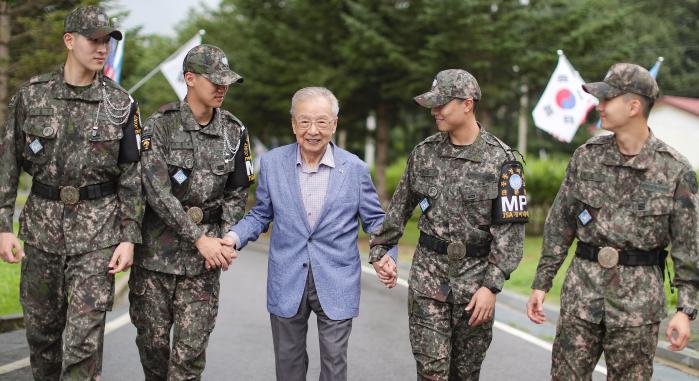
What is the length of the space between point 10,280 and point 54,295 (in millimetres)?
5399

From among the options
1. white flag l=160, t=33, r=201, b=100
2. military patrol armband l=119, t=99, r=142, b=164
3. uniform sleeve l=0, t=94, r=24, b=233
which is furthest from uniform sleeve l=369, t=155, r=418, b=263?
white flag l=160, t=33, r=201, b=100

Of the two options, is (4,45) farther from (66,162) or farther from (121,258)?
(121,258)

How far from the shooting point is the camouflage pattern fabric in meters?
4.81

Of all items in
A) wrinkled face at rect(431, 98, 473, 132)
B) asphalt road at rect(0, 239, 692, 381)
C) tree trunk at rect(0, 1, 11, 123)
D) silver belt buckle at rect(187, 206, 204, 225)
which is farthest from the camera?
tree trunk at rect(0, 1, 11, 123)

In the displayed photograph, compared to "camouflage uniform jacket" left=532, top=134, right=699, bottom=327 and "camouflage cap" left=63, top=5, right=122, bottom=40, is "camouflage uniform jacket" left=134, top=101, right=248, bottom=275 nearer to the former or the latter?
"camouflage cap" left=63, top=5, right=122, bottom=40

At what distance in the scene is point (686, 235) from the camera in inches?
170

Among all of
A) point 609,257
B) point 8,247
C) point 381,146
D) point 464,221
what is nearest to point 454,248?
point 464,221

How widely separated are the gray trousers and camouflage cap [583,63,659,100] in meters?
1.82

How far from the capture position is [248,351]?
7.95 m

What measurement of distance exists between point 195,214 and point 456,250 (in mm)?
1492

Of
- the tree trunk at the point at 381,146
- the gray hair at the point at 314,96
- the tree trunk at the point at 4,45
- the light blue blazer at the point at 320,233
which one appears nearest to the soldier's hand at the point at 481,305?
the light blue blazer at the point at 320,233

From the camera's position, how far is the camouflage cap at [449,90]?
4863mm

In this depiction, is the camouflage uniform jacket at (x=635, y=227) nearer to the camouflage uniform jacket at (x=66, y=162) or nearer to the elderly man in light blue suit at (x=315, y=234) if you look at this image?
the elderly man in light blue suit at (x=315, y=234)

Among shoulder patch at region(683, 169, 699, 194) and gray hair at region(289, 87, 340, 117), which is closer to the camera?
shoulder patch at region(683, 169, 699, 194)
